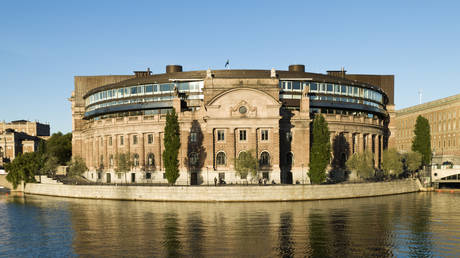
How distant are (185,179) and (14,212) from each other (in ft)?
99.3

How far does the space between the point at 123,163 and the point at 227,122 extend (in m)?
22.4

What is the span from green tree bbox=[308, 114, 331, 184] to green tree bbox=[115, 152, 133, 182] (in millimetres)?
34952

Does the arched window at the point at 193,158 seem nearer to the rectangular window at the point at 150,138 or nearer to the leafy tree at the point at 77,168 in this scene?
the rectangular window at the point at 150,138

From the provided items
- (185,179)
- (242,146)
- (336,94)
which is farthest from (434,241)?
(336,94)

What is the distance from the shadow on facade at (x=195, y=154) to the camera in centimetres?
9538

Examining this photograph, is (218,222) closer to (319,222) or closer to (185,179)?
(319,222)

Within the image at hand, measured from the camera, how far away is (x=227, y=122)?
91.9 metres

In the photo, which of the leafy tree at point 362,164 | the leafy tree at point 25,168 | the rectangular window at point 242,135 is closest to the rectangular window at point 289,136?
the rectangular window at point 242,135

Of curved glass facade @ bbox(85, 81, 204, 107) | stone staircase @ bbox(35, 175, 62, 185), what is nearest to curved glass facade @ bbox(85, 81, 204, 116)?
curved glass facade @ bbox(85, 81, 204, 107)

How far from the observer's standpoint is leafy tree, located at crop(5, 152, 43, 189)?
111562mm

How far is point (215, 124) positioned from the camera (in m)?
92.1

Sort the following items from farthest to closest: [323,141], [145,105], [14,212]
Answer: [145,105] → [323,141] → [14,212]

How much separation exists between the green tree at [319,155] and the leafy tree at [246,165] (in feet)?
30.8

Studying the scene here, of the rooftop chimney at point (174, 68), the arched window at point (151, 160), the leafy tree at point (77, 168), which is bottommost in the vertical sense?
the leafy tree at point (77, 168)
